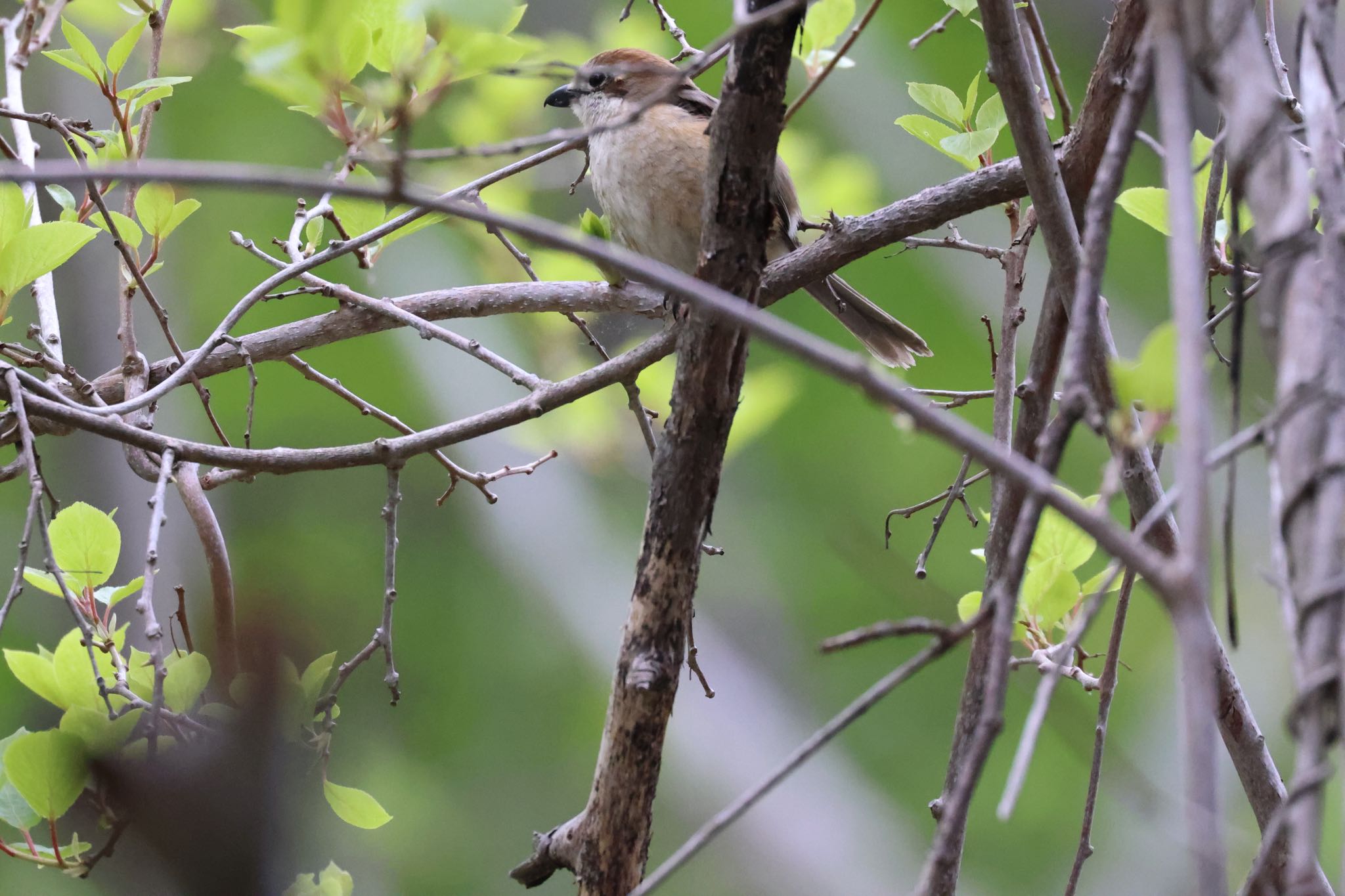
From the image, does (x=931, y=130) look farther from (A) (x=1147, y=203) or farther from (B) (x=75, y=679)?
(B) (x=75, y=679)

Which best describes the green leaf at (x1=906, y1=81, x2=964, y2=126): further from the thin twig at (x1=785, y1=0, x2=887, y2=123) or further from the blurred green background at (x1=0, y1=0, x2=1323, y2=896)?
the blurred green background at (x1=0, y1=0, x2=1323, y2=896)

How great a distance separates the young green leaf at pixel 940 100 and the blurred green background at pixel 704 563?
8.04 feet

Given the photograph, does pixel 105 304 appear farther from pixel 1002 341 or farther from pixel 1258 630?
pixel 1258 630

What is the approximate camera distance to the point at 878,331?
6.17ft

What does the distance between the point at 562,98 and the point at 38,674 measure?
1.41 metres

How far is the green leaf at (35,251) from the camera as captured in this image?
954 mm

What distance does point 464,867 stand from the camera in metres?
4.70

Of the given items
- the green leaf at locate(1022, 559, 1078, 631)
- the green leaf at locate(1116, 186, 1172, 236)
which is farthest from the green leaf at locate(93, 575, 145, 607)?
the green leaf at locate(1116, 186, 1172, 236)

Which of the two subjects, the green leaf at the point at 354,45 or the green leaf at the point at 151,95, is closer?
the green leaf at the point at 354,45

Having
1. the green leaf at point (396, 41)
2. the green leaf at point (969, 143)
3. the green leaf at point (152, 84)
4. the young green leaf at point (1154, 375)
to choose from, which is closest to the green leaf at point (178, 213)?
the green leaf at point (152, 84)

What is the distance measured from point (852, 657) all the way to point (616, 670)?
4.44 meters

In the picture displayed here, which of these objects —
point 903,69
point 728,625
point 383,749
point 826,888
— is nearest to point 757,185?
point 383,749

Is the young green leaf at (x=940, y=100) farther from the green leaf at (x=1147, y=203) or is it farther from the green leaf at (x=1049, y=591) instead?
the green leaf at (x=1049, y=591)

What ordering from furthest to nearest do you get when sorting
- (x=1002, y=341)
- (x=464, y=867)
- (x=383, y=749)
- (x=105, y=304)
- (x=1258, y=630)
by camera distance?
(x=464, y=867) → (x=1258, y=630) → (x=105, y=304) → (x=383, y=749) → (x=1002, y=341)
